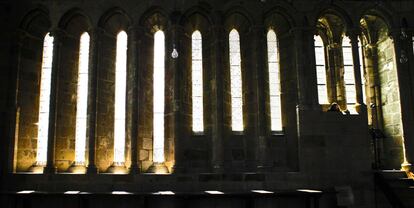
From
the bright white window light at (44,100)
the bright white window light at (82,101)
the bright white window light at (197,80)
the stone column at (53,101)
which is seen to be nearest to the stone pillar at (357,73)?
the bright white window light at (197,80)

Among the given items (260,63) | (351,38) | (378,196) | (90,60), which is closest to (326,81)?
(351,38)

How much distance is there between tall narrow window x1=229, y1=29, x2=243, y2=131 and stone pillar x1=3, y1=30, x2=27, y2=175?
6026mm

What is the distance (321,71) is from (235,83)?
2784 mm

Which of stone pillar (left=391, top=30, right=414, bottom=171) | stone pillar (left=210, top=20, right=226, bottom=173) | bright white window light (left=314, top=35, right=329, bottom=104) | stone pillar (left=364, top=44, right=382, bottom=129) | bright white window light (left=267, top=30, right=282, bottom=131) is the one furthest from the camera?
bright white window light (left=314, top=35, right=329, bottom=104)

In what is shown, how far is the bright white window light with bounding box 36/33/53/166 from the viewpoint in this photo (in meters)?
11.6

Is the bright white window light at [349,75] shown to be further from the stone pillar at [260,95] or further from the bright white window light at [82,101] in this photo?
the bright white window light at [82,101]

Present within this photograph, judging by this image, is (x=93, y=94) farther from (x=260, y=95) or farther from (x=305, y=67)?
(x=305, y=67)

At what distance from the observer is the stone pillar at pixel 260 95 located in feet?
35.8

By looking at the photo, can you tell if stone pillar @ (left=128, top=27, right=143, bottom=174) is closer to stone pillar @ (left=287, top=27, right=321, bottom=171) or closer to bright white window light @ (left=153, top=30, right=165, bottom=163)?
bright white window light @ (left=153, top=30, right=165, bottom=163)

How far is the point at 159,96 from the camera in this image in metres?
11.6

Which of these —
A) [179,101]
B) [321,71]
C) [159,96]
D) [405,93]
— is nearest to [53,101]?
[159,96]

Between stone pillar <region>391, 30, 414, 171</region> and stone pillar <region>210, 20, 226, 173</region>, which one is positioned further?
stone pillar <region>391, 30, 414, 171</region>

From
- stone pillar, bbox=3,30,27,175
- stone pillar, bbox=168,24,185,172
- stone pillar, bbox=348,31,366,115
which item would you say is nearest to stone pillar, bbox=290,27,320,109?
stone pillar, bbox=348,31,366,115

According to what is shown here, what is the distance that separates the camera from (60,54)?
1151 centimetres
